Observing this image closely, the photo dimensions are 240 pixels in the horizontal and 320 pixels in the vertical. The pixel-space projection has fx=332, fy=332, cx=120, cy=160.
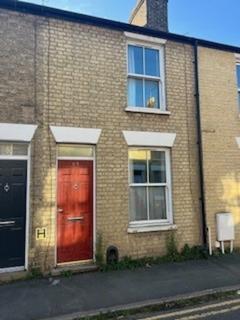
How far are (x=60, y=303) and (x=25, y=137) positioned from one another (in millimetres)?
3521

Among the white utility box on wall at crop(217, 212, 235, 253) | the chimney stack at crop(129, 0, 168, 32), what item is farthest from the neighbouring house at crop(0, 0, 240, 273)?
the chimney stack at crop(129, 0, 168, 32)

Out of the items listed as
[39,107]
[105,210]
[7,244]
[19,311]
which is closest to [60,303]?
[19,311]

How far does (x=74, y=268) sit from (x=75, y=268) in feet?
0.07

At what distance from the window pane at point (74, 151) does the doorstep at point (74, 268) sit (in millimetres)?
2519

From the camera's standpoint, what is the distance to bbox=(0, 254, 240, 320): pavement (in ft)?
17.7

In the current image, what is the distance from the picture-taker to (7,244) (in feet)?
23.1

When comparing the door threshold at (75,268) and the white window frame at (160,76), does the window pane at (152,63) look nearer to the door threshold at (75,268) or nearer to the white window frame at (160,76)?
the white window frame at (160,76)

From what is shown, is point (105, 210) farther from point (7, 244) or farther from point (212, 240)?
point (212, 240)

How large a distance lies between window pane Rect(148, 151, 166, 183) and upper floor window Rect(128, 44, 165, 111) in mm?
1272

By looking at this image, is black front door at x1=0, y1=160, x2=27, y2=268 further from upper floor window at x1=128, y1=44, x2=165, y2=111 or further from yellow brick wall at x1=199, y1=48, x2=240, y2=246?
yellow brick wall at x1=199, y1=48, x2=240, y2=246

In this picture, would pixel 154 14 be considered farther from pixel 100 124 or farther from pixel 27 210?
pixel 27 210

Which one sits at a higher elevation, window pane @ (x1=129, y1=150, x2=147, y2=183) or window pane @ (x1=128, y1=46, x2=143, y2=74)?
window pane @ (x1=128, y1=46, x2=143, y2=74)

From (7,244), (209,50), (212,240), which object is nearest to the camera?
(7,244)

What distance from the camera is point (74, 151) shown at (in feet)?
25.8
